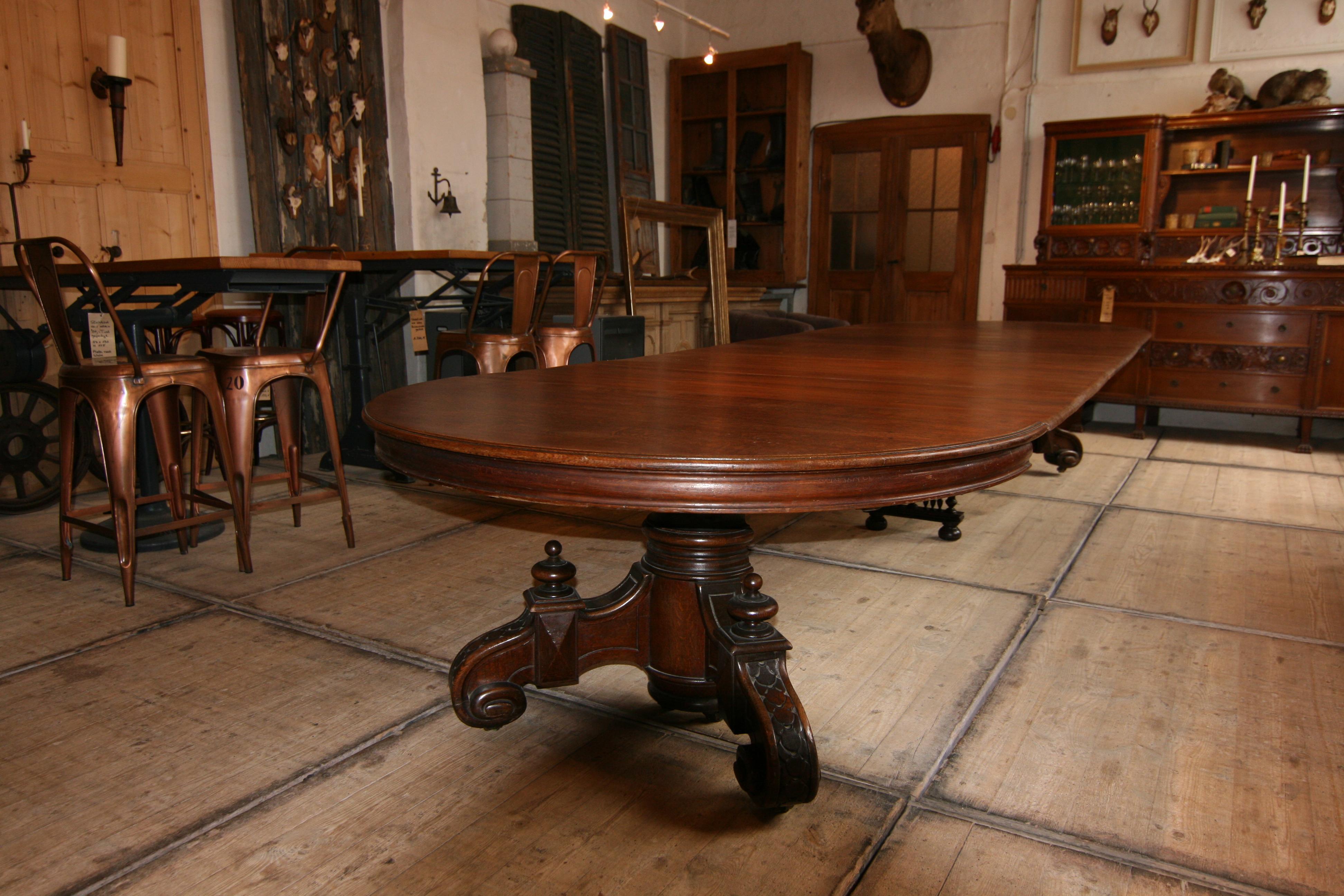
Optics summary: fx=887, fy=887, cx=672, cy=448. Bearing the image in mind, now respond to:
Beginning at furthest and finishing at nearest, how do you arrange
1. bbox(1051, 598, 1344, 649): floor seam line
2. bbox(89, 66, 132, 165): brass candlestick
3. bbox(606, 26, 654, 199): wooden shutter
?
bbox(606, 26, 654, 199): wooden shutter < bbox(89, 66, 132, 165): brass candlestick < bbox(1051, 598, 1344, 649): floor seam line

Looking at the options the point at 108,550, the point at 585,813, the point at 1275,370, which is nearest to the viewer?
the point at 585,813

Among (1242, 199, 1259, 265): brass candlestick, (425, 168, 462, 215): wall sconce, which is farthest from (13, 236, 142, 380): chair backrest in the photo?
(1242, 199, 1259, 265): brass candlestick

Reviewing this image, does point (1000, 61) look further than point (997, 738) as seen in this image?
Yes

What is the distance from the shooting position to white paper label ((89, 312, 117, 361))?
253cm

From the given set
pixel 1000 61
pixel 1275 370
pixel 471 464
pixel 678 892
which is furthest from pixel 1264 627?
pixel 1000 61

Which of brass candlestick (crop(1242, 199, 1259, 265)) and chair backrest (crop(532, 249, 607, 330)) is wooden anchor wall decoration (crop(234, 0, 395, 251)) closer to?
chair backrest (crop(532, 249, 607, 330))

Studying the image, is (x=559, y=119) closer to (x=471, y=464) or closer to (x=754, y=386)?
(x=754, y=386)

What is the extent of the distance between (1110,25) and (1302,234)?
1.73 meters

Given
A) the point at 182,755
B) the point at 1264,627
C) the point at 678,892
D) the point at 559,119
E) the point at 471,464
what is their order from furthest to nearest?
the point at 559,119 < the point at 1264,627 < the point at 182,755 < the point at 678,892 < the point at 471,464

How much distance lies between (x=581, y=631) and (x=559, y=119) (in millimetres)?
5052

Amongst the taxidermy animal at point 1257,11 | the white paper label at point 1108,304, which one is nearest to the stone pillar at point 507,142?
the white paper label at point 1108,304

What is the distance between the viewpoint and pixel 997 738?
5.41 feet

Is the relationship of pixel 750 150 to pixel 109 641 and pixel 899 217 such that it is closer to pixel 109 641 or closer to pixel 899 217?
pixel 899 217

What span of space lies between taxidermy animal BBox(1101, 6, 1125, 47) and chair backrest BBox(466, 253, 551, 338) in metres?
4.12
